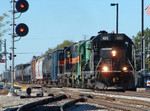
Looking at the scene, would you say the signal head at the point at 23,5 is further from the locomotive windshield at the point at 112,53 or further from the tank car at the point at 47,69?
the tank car at the point at 47,69

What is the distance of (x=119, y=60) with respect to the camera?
1888 cm

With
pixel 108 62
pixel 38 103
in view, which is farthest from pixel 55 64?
pixel 38 103

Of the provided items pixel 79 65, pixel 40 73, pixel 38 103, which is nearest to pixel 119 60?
pixel 79 65

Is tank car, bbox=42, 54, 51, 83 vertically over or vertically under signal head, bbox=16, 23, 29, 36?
under

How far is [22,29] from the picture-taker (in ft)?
54.7

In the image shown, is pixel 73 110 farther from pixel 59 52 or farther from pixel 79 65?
pixel 59 52

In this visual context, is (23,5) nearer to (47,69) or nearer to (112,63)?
(112,63)

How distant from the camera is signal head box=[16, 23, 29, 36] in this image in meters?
16.6

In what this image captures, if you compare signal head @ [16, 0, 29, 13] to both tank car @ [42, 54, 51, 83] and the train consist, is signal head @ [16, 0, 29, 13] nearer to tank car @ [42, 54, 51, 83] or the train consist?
the train consist

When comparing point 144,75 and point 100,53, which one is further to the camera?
point 144,75

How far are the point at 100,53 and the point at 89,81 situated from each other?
1.86 m

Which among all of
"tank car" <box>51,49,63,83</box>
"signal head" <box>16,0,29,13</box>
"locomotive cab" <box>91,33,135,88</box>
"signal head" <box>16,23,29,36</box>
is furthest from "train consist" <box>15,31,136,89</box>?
"tank car" <box>51,49,63,83</box>

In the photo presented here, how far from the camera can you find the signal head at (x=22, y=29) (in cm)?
1659

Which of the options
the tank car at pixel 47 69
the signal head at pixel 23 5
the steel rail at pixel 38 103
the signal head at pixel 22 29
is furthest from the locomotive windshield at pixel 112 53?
the tank car at pixel 47 69
